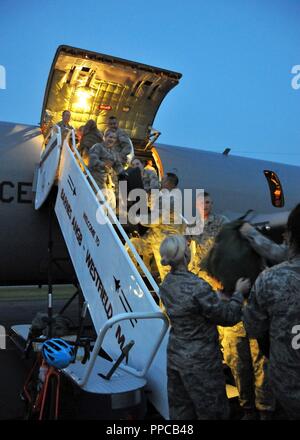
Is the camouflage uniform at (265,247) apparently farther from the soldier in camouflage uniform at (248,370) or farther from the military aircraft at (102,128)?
the military aircraft at (102,128)

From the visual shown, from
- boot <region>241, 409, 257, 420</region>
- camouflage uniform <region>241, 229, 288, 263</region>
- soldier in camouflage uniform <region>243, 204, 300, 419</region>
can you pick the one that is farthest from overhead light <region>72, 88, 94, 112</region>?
soldier in camouflage uniform <region>243, 204, 300, 419</region>

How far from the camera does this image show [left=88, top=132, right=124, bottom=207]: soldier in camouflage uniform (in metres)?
6.47

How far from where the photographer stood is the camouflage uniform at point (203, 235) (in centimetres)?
526

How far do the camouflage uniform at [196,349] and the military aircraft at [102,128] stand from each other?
4300 millimetres

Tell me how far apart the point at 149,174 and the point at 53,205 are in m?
1.69

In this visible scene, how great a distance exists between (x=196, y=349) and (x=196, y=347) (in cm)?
1

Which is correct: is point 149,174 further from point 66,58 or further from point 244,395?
point 244,395

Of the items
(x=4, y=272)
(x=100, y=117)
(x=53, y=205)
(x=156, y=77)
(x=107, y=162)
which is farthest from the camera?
(x=100, y=117)

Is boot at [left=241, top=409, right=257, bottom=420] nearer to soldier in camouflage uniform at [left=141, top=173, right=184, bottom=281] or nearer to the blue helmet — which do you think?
the blue helmet

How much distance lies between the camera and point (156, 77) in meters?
9.36

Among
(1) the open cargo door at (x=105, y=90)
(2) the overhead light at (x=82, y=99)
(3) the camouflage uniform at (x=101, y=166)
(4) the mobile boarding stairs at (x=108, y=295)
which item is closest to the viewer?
(4) the mobile boarding stairs at (x=108, y=295)

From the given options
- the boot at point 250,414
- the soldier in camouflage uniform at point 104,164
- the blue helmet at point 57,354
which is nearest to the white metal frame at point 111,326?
the blue helmet at point 57,354
